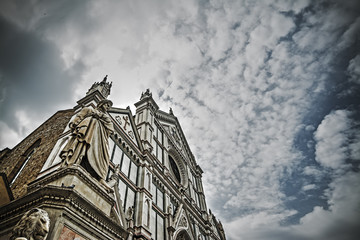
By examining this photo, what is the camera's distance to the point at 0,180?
6512 mm

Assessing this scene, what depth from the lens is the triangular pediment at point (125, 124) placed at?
11.9m

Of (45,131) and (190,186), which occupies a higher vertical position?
(190,186)

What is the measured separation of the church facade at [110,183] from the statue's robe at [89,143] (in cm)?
5

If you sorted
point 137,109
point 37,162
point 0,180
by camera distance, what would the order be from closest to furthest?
point 0,180 < point 37,162 < point 137,109

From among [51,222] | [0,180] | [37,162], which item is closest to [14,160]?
[37,162]

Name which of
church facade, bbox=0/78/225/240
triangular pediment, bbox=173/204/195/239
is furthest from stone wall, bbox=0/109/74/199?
triangular pediment, bbox=173/204/195/239

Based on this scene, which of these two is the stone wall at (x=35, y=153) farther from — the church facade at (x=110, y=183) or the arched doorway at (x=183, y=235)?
the arched doorway at (x=183, y=235)

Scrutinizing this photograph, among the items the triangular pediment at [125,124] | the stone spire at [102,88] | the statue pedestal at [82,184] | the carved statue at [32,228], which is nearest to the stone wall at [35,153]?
the stone spire at [102,88]

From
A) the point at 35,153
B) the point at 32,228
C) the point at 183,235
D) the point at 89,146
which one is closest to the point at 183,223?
the point at 183,235

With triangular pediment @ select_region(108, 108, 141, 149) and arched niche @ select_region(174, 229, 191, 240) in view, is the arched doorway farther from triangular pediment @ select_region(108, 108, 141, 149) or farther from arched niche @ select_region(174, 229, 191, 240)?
triangular pediment @ select_region(108, 108, 141, 149)

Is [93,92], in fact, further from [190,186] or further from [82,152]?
[190,186]

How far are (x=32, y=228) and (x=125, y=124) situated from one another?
1021cm

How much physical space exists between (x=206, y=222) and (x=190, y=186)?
346 cm

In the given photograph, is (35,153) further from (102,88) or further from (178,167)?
(178,167)
